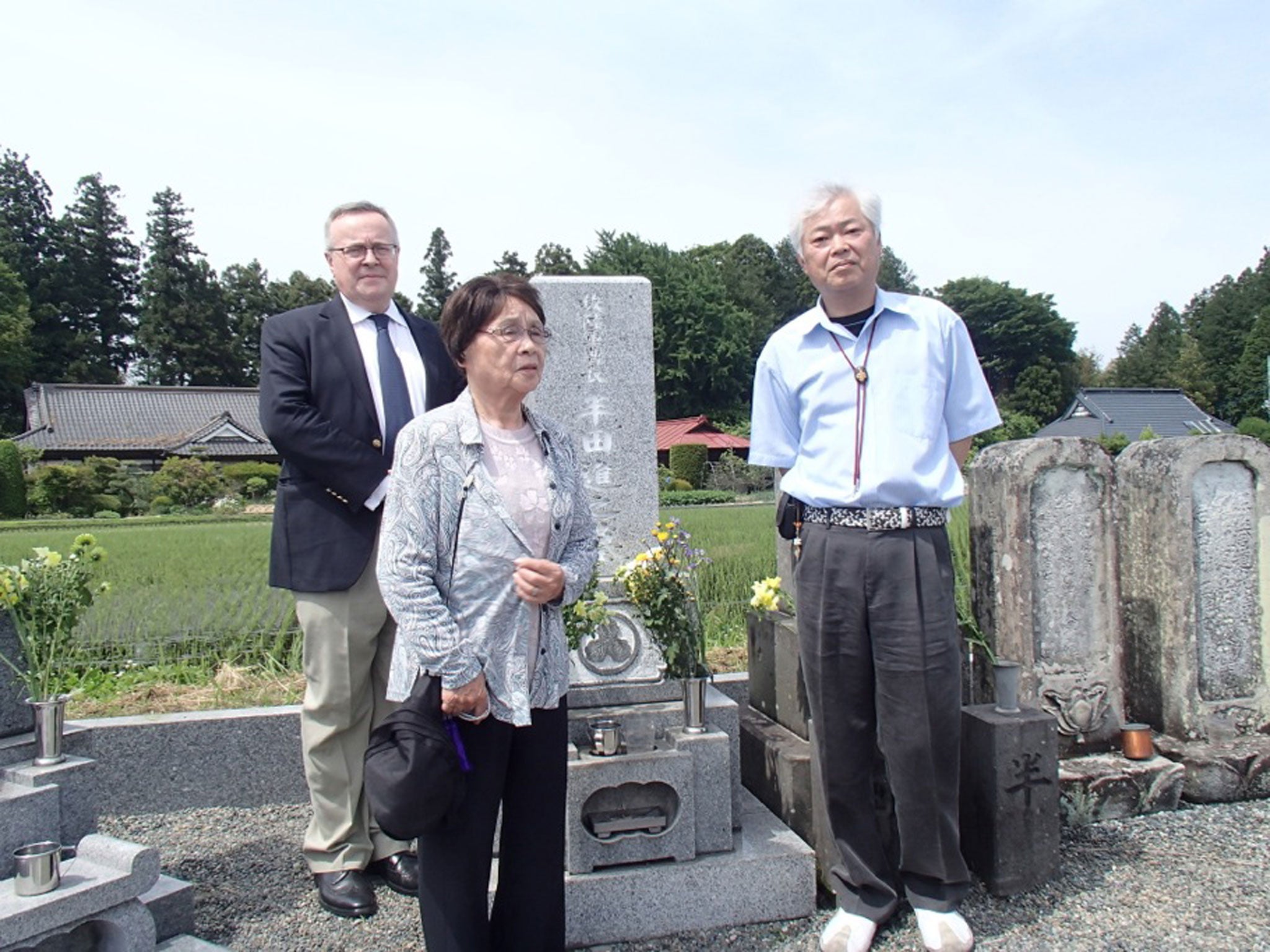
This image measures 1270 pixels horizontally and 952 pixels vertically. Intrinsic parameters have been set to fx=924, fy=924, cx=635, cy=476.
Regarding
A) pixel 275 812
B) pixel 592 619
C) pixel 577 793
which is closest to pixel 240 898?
pixel 275 812

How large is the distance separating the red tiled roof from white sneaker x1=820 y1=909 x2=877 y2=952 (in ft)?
87.7

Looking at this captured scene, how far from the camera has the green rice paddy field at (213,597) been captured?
15.8ft

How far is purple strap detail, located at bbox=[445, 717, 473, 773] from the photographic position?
1878mm

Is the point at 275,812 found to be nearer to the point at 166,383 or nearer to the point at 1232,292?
the point at 166,383

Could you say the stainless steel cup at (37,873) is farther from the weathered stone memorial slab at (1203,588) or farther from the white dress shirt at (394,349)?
the weathered stone memorial slab at (1203,588)

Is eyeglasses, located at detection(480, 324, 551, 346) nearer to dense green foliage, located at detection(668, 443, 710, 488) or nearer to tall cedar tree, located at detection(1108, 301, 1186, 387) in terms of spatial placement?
dense green foliage, located at detection(668, 443, 710, 488)

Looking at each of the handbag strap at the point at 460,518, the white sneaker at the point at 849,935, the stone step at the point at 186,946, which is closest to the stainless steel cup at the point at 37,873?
the stone step at the point at 186,946

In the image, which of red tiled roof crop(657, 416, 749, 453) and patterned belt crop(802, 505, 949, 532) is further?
red tiled roof crop(657, 416, 749, 453)

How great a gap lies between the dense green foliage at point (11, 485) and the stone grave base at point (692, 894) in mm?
21650

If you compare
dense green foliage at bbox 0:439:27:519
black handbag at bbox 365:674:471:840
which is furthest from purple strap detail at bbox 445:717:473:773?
dense green foliage at bbox 0:439:27:519

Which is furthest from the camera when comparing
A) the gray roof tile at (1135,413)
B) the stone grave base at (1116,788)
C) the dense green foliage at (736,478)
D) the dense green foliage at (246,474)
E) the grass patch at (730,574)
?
the gray roof tile at (1135,413)

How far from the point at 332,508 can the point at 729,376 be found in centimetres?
3414

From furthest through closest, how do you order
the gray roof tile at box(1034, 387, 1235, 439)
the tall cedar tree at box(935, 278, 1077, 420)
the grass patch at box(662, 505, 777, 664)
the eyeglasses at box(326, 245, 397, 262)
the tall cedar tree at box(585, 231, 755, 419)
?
the tall cedar tree at box(935, 278, 1077, 420), the gray roof tile at box(1034, 387, 1235, 439), the tall cedar tree at box(585, 231, 755, 419), the grass patch at box(662, 505, 777, 664), the eyeglasses at box(326, 245, 397, 262)

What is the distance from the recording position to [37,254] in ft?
142
